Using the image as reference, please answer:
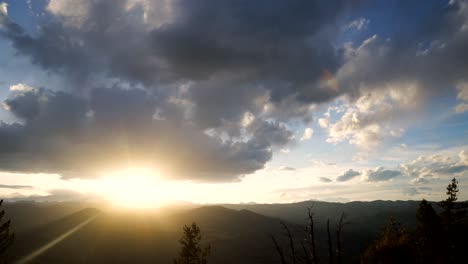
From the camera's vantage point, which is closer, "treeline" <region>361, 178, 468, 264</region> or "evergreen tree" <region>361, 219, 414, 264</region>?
"evergreen tree" <region>361, 219, 414, 264</region>

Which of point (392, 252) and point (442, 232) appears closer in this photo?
point (392, 252)

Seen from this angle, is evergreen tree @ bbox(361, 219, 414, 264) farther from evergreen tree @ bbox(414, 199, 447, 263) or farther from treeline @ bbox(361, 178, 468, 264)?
evergreen tree @ bbox(414, 199, 447, 263)

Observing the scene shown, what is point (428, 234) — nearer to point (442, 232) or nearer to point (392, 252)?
point (442, 232)

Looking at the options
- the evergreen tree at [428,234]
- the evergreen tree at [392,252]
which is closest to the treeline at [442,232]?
the evergreen tree at [428,234]

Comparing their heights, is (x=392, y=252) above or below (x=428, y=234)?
below

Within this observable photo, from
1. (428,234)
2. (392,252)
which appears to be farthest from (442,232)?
(392,252)

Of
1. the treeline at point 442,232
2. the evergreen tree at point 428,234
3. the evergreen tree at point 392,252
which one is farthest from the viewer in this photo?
the evergreen tree at point 428,234

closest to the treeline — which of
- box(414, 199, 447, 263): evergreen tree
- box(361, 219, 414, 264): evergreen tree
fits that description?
box(414, 199, 447, 263): evergreen tree

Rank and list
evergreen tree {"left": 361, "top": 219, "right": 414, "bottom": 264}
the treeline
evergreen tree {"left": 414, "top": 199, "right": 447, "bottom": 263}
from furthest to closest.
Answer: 1. evergreen tree {"left": 414, "top": 199, "right": 447, "bottom": 263}
2. the treeline
3. evergreen tree {"left": 361, "top": 219, "right": 414, "bottom": 264}

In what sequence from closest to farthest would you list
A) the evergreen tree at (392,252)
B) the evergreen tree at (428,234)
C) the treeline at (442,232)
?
the evergreen tree at (392,252), the treeline at (442,232), the evergreen tree at (428,234)

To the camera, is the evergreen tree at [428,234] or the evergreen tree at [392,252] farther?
the evergreen tree at [428,234]

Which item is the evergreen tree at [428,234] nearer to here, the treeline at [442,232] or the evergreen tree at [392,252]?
the treeline at [442,232]

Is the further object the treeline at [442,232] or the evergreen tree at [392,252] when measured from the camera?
the treeline at [442,232]

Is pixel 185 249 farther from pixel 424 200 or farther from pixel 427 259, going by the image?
pixel 424 200
